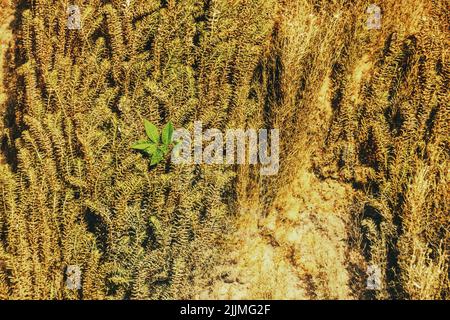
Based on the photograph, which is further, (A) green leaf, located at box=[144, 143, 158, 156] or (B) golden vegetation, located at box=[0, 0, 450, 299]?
(A) green leaf, located at box=[144, 143, 158, 156]

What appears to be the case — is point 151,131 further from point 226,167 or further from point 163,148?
point 226,167

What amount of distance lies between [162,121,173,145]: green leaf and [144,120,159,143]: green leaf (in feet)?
0.13

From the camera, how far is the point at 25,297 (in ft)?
8.51

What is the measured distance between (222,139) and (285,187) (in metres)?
0.54

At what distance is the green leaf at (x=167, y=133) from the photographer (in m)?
2.85

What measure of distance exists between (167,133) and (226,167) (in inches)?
17.1

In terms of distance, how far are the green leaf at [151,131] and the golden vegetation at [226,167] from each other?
0.19 ft

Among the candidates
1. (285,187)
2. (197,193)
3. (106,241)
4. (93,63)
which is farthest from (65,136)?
(285,187)

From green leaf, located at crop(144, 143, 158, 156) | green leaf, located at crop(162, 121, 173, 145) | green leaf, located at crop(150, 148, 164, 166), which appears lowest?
green leaf, located at crop(150, 148, 164, 166)

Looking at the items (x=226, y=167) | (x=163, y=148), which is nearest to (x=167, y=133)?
(x=163, y=148)

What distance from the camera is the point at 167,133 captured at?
2852 mm

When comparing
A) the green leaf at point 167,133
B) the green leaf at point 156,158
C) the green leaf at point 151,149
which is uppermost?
the green leaf at point 167,133

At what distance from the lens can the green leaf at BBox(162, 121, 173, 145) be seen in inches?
112

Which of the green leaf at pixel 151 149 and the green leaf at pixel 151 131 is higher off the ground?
the green leaf at pixel 151 131
